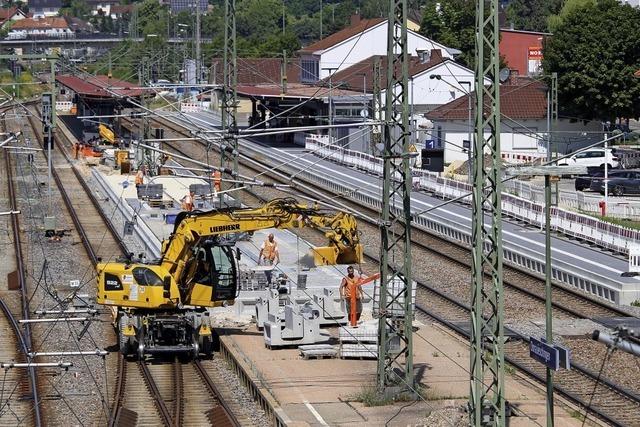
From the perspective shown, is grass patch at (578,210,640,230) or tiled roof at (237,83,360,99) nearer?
grass patch at (578,210,640,230)

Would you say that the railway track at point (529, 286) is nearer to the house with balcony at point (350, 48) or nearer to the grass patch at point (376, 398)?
the grass patch at point (376, 398)

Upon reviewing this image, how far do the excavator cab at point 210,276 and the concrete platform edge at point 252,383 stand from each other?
1.14m

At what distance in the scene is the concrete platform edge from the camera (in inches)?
915

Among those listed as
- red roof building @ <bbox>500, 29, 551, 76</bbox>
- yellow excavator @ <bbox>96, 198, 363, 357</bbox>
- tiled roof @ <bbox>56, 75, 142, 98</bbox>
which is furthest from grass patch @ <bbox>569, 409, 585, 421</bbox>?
red roof building @ <bbox>500, 29, 551, 76</bbox>

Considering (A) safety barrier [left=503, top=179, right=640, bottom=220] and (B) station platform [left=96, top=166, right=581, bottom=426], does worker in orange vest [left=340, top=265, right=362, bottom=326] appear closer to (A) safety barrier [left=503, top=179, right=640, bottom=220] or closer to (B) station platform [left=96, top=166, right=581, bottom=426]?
(B) station platform [left=96, top=166, right=581, bottom=426]

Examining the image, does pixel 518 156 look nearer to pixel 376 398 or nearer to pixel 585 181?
pixel 585 181

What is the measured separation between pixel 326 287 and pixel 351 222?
20.7 ft

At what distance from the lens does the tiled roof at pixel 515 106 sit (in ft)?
239

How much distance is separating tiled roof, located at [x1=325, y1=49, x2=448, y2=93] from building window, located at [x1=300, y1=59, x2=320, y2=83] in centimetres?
506

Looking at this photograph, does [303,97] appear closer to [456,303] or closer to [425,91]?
[425,91]

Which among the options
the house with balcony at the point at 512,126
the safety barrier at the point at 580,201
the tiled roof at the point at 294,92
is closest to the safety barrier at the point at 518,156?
the house with balcony at the point at 512,126

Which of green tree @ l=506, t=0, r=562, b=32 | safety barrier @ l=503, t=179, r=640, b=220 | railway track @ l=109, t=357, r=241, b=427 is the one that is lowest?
railway track @ l=109, t=357, r=241, b=427

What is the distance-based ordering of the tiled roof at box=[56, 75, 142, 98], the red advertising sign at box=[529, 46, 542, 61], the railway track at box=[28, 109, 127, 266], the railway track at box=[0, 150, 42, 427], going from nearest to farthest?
the railway track at box=[0, 150, 42, 427] < the railway track at box=[28, 109, 127, 266] < the tiled roof at box=[56, 75, 142, 98] < the red advertising sign at box=[529, 46, 542, 61]

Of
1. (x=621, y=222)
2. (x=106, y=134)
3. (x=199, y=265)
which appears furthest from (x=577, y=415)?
(x=106, y=134)
